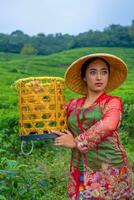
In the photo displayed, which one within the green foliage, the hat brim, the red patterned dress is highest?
the hat brim

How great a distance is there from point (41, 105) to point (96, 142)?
0.31 meters

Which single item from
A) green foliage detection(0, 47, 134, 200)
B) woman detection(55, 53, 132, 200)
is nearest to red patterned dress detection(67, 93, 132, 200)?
woman detection(55, 53, 132, 200)

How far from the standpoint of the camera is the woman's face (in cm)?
247

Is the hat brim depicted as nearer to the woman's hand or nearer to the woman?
the woman

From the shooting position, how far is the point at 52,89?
2365 mm

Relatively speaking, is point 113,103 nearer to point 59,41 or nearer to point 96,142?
point 96,142

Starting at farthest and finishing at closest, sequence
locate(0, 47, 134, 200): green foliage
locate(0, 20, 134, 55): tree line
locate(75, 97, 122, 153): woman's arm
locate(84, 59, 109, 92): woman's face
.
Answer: locate(0, 20, 134, 55): tree line, locate(0, 47, 134, 200): green foliage, locate(84, 59, 109, 92): woman's face, locate(75, 97, 122, 153): woman's arm

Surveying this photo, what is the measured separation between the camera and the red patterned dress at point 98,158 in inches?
93.8

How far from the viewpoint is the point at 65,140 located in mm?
2377

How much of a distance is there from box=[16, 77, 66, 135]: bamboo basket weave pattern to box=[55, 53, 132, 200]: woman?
3.1 inches

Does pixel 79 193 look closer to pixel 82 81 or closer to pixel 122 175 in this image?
pixel 122 175

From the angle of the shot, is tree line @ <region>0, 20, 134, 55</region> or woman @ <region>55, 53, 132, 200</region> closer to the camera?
woman @ <region>55, 53, 132, 200</region>

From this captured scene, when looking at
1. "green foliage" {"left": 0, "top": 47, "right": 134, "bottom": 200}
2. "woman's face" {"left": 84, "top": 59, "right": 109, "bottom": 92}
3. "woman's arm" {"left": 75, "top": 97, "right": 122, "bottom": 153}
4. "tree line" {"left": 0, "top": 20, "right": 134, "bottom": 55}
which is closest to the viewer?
"woman's arm" {"left": 75, "top": 97, "right": 122, "bottom": 153}

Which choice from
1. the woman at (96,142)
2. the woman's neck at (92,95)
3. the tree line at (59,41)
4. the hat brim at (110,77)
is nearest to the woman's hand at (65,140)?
the woman at (96,142)
